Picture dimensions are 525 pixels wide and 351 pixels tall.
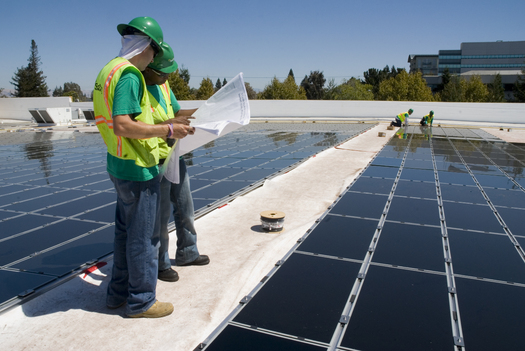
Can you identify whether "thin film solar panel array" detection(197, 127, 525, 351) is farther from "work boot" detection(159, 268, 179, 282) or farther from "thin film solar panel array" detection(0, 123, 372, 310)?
"thin film solar panel array" detection(0, 123, 372, 310)

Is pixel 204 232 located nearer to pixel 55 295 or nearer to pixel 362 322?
pixel 55 295

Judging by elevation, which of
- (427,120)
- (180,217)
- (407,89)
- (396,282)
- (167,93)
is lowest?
(396,282)

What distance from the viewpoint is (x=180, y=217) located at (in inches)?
134

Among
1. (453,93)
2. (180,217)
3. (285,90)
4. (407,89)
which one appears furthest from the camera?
(453,93)

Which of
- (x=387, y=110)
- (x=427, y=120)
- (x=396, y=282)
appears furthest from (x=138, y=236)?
(x=387, y=110)

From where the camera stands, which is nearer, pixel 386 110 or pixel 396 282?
pixel 396 282

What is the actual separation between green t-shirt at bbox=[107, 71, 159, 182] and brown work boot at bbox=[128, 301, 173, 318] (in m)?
0.91

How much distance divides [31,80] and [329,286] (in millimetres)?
75943

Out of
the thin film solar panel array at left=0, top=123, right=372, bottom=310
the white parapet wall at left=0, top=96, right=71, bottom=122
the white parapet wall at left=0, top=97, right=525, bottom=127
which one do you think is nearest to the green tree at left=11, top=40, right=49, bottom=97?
the white parapet wall at left=0, top=96, right=71, bottom=122

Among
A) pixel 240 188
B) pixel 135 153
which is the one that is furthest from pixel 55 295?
pixel 240 188

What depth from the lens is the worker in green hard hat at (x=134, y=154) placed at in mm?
2379

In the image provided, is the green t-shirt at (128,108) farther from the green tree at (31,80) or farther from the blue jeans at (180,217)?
the green tree at (31,80)

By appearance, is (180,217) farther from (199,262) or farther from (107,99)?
(107,99)

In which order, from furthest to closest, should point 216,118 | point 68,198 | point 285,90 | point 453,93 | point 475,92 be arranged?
1. point 453,93
2. point 285,90
3. point 475,92
4. point 68,198
5. point 216,118
